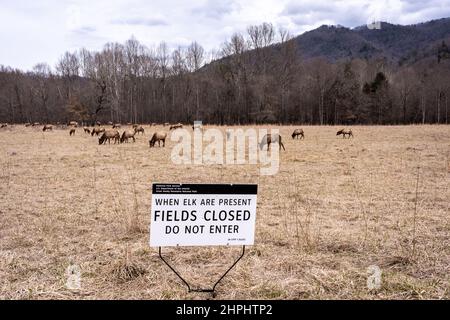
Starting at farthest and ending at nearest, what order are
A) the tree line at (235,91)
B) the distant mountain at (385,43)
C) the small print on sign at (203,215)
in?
1. the distant mountain at (385,43)
2. the tree line at (235,91)
3. the small print on sign at (203,215)

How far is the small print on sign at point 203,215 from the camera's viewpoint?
3725 millimetres

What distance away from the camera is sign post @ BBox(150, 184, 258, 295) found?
12.2ft

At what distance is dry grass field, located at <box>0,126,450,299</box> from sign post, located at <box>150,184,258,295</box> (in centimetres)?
→ 76

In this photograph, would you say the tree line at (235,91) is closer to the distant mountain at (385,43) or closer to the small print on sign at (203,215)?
the small print on sign at (203,215)

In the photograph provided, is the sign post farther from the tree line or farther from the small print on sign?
the tree line

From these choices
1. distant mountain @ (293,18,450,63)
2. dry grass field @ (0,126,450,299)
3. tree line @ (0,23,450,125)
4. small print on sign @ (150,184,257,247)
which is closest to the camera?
small print on sign @ (150,184,257,247)

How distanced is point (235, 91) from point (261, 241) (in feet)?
195

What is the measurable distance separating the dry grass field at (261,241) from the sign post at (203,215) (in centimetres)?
76

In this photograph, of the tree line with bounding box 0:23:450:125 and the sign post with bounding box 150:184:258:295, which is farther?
the tree line with bounding box 0:23:450:125

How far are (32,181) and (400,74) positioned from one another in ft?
257

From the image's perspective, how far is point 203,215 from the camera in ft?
12.5

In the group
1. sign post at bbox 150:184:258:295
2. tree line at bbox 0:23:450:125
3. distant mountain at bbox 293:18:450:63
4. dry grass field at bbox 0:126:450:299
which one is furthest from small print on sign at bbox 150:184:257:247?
distant mountain at bbox 293:18:450:63

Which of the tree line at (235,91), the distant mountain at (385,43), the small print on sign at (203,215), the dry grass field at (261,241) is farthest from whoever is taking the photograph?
the distant mountain at (385,43)

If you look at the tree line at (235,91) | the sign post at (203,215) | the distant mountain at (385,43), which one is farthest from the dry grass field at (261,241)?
the distant mountain at (385,43)
